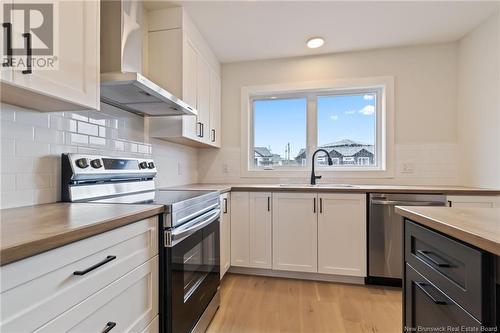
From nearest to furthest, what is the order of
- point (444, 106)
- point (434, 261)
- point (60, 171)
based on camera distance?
point (434, 261) < point (60, 171) < point (444, 106)

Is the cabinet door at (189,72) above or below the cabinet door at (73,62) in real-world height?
above

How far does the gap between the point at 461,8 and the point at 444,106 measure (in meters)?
0.92

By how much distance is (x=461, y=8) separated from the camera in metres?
2.05

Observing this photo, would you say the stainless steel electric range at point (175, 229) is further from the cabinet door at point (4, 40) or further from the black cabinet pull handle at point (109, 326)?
the cabinet door at point (4, 40)

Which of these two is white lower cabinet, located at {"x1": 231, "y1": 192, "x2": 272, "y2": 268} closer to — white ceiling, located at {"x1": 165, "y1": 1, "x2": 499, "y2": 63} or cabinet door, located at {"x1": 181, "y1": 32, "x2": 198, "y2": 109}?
cabinet door, located at {"x1": 181, "y1": 32, "x2": 198, "y2": 109}

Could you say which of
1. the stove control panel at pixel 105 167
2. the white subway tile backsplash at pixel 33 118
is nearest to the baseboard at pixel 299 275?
the stove control panel at pixel 105 167

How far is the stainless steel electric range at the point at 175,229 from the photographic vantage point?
1147mm

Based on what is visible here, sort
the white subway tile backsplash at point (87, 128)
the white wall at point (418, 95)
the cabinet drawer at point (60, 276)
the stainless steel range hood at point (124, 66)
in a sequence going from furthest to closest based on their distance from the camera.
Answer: the white wall at point (418, 95) → the white subway tile backsplash at point (87, 128) → the stainless steel range hood at point (124, 66) → the cabinet drawer at point (60, 276)

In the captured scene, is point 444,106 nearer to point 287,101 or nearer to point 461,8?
point 461,8

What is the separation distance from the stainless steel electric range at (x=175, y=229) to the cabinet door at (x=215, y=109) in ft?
3.30

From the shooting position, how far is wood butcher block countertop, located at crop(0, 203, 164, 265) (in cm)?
56

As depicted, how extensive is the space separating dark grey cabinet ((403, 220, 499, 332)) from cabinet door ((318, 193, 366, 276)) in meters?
1.08

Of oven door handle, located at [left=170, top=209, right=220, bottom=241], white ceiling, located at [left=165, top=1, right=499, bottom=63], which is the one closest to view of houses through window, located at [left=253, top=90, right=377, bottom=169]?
white ceiling, located at [left=165, top=1, right=499, bottom=63]

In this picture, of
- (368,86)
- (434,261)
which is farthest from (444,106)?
(434,261)
